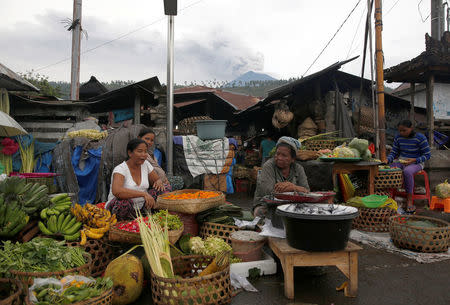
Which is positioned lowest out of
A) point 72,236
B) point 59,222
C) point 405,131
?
point 72,236

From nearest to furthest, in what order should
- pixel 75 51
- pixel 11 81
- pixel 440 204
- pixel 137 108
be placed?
pixel 440 204 < pixel 11 81 < pixel 137 108 < pixel 75 51

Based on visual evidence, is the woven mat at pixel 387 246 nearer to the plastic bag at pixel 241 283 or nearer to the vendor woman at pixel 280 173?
the vendor woman at pixel 280 173

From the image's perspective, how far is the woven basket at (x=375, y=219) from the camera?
456 cm

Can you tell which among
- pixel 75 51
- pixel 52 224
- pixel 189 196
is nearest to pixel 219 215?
pixel 189 196

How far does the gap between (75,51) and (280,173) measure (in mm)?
11003

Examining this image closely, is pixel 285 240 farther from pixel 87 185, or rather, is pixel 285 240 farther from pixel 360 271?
pixel 87 185

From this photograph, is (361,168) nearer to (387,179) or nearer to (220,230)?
(387,179)

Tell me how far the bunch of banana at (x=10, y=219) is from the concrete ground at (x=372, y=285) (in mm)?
1444

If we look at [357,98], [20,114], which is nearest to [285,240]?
[357,98]

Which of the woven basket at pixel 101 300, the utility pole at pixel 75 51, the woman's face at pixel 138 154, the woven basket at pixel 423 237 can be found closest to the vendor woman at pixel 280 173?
the woven basket at pixel 423 237

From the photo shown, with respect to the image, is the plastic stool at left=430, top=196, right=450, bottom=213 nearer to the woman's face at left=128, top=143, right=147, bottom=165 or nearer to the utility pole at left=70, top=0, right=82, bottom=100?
the woman's face at left=128, top=143, right=147, bottom=165

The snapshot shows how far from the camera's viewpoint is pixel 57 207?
3.28 meters

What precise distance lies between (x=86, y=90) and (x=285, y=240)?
1377 cm

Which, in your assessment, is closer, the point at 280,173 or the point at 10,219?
the point at 10,219
